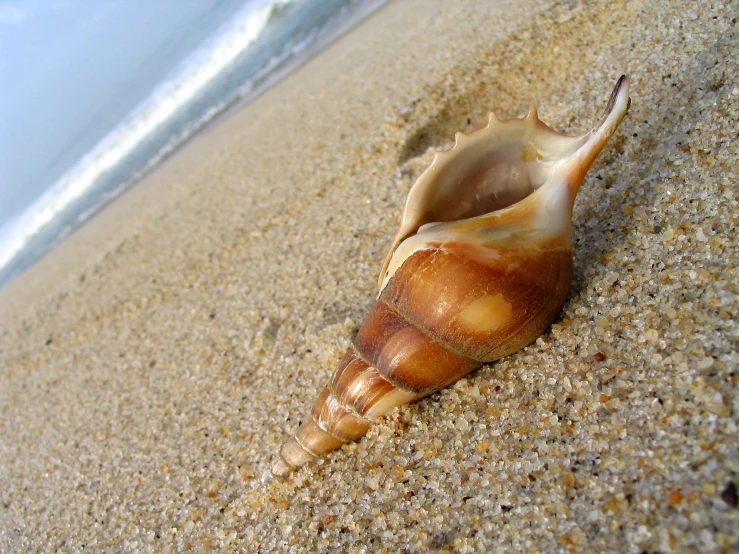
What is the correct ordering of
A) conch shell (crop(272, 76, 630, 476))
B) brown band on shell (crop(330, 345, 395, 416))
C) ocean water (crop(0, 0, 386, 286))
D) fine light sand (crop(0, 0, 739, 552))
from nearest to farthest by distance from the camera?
fine light sand (crop(0, 0, 739, 552)), conch shell (crop(272, 76, 630, 476)), brown band on shell (crop(330, 345, 395, 416)), ocean water (crop(0, 0, 386, 286))

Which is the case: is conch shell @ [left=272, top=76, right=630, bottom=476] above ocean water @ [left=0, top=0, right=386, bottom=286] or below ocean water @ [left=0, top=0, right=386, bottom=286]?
below

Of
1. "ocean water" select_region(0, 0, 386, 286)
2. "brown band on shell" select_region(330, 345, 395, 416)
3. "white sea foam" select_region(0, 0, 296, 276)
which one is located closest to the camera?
"brown band on shell" select_region(330, 345, 395, 416)

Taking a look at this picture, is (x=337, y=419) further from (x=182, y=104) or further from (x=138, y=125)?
(x=138, y=125)

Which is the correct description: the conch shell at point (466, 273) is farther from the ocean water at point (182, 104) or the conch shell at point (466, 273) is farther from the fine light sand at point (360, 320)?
the ocean water at point (182, 104)

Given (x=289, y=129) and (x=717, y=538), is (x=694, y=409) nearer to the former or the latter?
(x=717, y=538)

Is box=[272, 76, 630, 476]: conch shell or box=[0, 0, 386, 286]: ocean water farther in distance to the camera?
box=[0, 0, 386, 286]: ocean water

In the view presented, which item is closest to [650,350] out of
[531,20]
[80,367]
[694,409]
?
[694,409]

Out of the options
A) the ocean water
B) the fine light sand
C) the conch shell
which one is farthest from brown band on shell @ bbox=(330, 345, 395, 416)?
the ocean water

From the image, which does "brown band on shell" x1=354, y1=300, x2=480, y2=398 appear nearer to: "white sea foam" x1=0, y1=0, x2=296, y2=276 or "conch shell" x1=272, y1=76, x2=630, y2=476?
"conch shell" x1=272, y1=76, x2=630, y2=476
